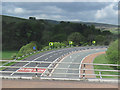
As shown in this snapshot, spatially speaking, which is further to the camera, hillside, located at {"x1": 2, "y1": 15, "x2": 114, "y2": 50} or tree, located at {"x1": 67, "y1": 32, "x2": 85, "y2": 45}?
tree, located at {"x1": 67, "y1": 32, "x2": 85, "y2": 45}

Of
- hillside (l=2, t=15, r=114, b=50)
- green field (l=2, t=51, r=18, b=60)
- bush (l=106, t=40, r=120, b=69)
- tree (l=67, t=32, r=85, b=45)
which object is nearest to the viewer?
bush (l=106, t=40, r=120, b=69)

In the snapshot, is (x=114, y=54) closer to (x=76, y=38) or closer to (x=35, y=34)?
(x=35, y=34)

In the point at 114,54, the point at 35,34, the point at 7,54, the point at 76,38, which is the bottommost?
the point at 7,54

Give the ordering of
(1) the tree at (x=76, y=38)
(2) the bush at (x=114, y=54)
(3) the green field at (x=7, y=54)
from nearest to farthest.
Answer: (2) the bush at (x=114, y=54) → (3) the green field at (x=7, y=54) → (1) the tree at (x=76, y=38)

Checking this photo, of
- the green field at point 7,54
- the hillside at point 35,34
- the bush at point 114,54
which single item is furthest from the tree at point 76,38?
the bush at point 114,54

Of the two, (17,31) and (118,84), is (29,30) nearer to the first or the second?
(17,31)

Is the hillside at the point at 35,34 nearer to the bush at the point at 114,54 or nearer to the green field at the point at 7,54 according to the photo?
the green field at the point at 7,54

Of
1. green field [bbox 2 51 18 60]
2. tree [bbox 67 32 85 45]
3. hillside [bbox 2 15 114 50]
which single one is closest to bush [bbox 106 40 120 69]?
hillside [bbox 2 15 114 50]

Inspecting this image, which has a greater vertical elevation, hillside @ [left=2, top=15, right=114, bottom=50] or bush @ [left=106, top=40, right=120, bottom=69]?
hillside @ [left=2, top=15, right=114, bottom=50]

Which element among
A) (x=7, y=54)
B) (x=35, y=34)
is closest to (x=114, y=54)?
(x=7, y=54)

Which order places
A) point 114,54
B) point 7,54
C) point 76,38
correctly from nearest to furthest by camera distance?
point 114,54 < point 7,54 < point 76,38

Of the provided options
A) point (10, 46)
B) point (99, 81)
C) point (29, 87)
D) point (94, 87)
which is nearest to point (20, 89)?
point (29, 87)

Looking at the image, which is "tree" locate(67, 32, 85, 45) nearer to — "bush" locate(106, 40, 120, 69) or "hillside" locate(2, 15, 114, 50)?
"hillside" locate(2, 15, 114, 50)

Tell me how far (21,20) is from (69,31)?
21513 millimetres
